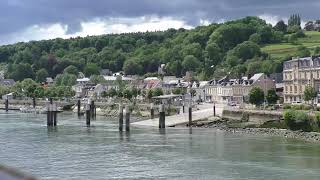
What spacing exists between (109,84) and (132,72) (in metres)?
40.4

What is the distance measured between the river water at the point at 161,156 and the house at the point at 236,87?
43060 mm

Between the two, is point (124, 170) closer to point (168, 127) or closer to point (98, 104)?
point (168, 127)

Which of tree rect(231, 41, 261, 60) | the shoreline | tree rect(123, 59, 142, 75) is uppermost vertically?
tree rect(231, 41, 261, 60)

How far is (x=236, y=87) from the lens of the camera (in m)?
103

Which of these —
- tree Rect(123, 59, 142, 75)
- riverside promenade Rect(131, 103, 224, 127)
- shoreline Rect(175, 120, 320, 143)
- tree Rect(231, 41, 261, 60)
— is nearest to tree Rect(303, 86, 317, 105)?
riverside promenade Rect(131, 103, 224, 127)

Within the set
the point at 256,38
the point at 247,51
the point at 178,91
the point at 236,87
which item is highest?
the point at 256,38

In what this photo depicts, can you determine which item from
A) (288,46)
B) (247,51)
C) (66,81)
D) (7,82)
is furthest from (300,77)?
(7,82)

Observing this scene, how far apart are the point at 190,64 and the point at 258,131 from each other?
119208 millimetres

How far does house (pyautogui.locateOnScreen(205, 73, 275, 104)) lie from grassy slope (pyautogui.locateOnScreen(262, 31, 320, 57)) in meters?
46.3

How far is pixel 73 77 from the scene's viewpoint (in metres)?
180

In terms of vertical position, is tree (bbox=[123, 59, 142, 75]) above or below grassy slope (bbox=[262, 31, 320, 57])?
below

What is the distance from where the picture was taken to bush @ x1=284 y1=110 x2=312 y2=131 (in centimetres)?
5409

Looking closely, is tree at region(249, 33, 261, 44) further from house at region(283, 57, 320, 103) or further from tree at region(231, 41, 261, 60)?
house at region(283, 57, 320, 103)

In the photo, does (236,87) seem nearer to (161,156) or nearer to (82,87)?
(161,156)
